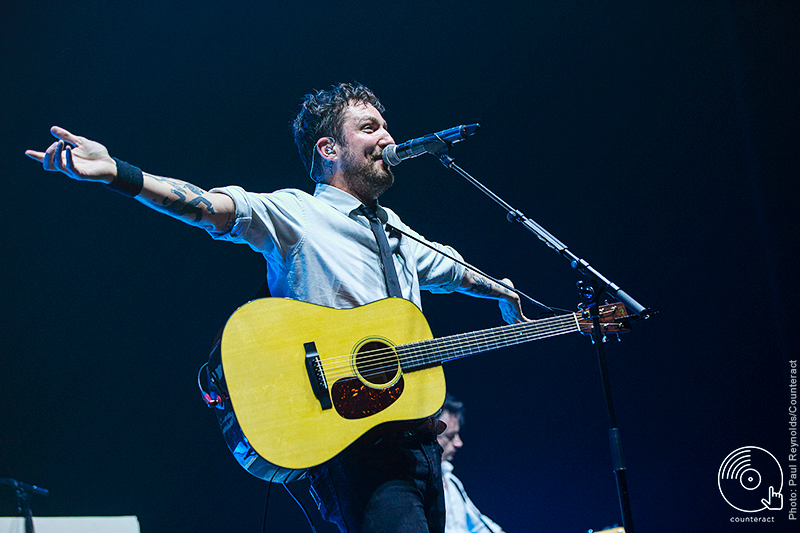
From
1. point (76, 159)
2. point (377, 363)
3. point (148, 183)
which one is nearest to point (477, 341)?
point (377, 363)

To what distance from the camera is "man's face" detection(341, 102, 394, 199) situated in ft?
7.98

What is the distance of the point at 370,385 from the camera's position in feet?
5.92

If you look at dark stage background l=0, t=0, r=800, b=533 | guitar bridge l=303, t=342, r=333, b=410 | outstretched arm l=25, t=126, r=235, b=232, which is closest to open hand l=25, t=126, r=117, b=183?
outstretched arm l=25, t=126, r=235, b=232

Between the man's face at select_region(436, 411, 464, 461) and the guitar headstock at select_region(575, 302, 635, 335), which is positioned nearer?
the guitar headstock at select_region(575, 302, 635, 335)

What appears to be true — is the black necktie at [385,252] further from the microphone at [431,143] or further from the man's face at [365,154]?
the microphone at [431,143]

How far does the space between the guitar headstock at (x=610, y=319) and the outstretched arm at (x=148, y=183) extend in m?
1.44

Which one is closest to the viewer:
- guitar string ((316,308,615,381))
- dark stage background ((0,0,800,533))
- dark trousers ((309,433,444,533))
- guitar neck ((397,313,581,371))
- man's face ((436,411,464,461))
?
dark trousers ((309,433,444,533))

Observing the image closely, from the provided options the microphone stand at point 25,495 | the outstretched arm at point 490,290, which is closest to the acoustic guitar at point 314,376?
the outstretched arm at point 490,290

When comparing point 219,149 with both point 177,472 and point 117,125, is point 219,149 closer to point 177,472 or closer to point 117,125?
point 117,125

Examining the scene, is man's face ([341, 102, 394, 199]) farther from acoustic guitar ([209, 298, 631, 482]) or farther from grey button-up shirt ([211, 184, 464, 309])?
acoustic guitar ([209, 298, 631, 482])

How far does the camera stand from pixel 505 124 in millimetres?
4152

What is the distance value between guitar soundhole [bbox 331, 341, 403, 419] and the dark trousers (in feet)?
0.31

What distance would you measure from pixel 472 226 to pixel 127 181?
109 inches

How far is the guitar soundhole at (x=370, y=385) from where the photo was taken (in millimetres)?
1758
